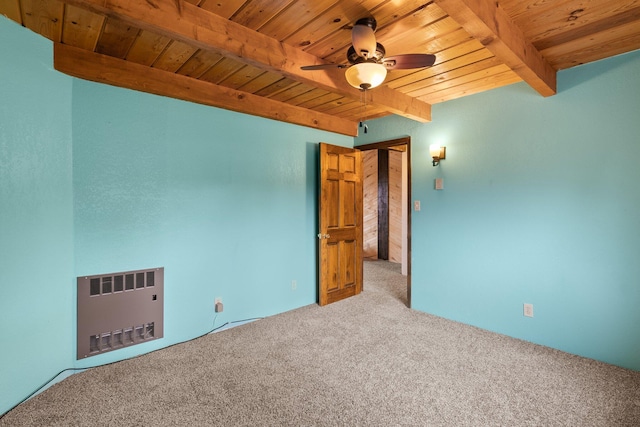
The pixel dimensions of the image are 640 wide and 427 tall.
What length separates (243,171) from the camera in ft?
10.5

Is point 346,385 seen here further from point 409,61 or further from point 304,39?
point 304,39

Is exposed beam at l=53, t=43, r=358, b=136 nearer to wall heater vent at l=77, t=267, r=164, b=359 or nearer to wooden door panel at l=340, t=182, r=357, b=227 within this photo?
wooden door panel at l=340, t=182, r=357, b=227

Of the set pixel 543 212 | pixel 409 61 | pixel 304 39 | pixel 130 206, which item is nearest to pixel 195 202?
pixel 130 206

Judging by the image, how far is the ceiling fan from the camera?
1725 millimetres

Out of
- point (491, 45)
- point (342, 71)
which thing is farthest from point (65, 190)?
point (491, 45)

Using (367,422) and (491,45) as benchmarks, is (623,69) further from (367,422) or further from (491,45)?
(367,422)

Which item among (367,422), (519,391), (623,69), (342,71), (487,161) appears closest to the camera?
(367,422)

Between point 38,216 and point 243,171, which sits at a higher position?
point 243,171

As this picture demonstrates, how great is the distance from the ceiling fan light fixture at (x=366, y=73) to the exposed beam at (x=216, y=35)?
A: 51cm

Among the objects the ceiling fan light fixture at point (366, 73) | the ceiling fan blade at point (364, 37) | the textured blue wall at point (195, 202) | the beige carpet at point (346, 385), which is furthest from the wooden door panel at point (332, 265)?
the ceiling fan blade at point (364, 37)

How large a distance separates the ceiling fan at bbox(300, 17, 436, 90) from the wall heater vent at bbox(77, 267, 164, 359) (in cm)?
225

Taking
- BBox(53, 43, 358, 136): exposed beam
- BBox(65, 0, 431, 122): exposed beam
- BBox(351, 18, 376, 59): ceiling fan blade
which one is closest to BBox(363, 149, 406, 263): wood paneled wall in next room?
BBox(53, 43, 358, 136): exposed beam

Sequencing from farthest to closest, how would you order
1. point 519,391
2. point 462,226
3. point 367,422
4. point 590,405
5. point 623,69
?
point 462,226 → point 623,69 → point 519,391 → point 590,405 → point 367,422

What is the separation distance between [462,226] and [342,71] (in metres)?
2.02
